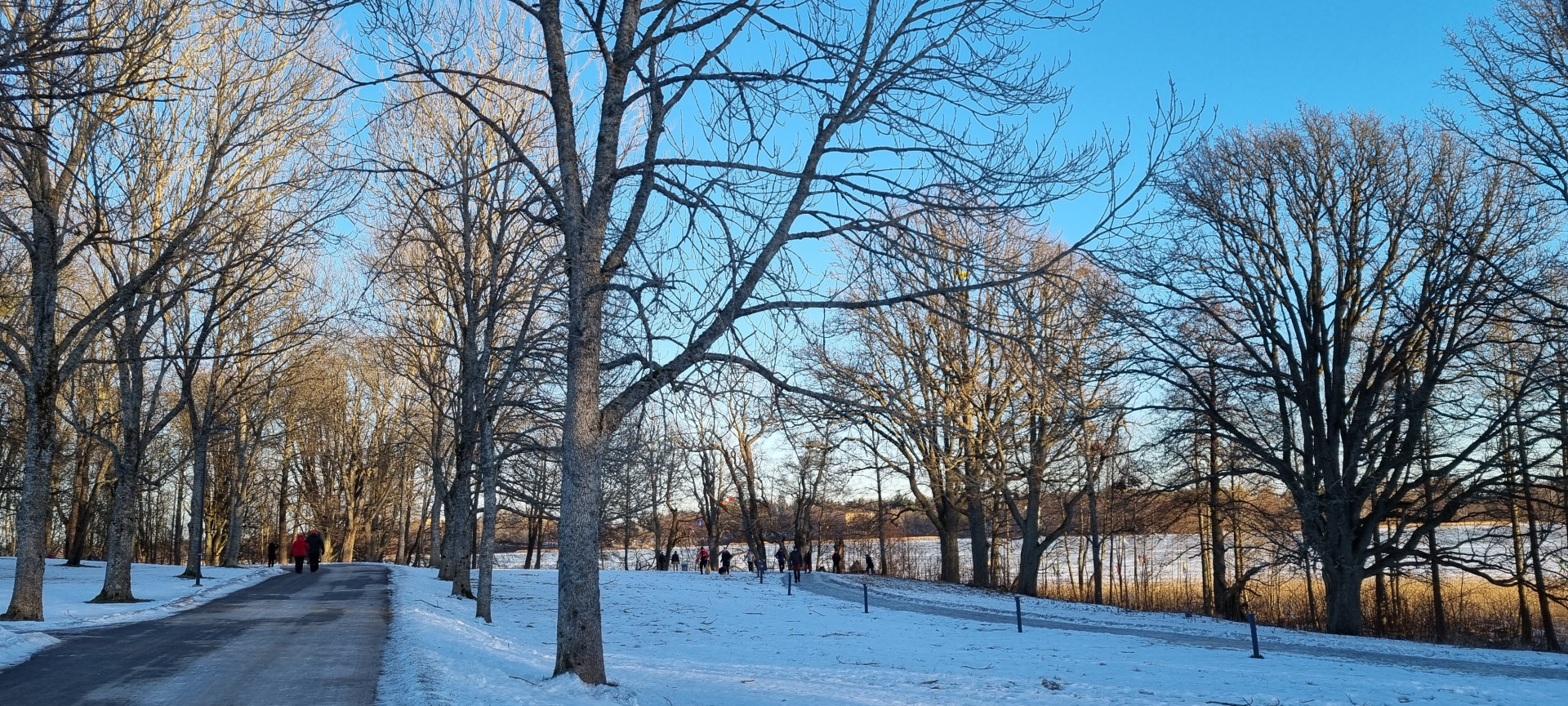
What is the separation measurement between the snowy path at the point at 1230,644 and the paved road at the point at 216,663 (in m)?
13.1

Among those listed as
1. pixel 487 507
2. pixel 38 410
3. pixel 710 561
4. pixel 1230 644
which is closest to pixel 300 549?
pixel 487 507

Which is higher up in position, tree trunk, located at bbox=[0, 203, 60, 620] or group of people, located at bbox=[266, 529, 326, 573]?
tree trunk, located at bbox=[0, 203, 60, 620]

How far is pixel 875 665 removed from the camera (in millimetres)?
13609

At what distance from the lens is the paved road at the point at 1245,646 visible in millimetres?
14242

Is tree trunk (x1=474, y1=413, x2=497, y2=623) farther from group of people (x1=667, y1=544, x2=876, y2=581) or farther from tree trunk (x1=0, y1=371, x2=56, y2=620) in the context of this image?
group of people (x1=667, y1=544, x2=876, y2=581)

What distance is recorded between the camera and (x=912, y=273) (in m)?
8.86

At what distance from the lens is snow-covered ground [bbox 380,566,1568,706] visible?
9930 millimetres

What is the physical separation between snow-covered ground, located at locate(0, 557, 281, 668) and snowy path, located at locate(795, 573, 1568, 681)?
52.8 feet

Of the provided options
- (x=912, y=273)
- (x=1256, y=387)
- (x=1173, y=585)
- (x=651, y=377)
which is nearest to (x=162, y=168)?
(x=651, y=377)

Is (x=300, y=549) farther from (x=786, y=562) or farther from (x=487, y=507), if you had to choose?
(x=786, y=562)

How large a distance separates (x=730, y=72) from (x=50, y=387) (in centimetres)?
1185

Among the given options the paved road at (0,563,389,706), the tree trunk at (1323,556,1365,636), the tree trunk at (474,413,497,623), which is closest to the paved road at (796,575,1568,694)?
the tree trunk at (1323,556,1365,636)

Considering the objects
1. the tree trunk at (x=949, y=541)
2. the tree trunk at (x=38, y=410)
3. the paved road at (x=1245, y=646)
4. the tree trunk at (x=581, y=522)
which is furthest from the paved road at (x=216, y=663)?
the tree trunk at (x=949, y=541)

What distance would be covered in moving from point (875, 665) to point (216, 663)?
8077mm
